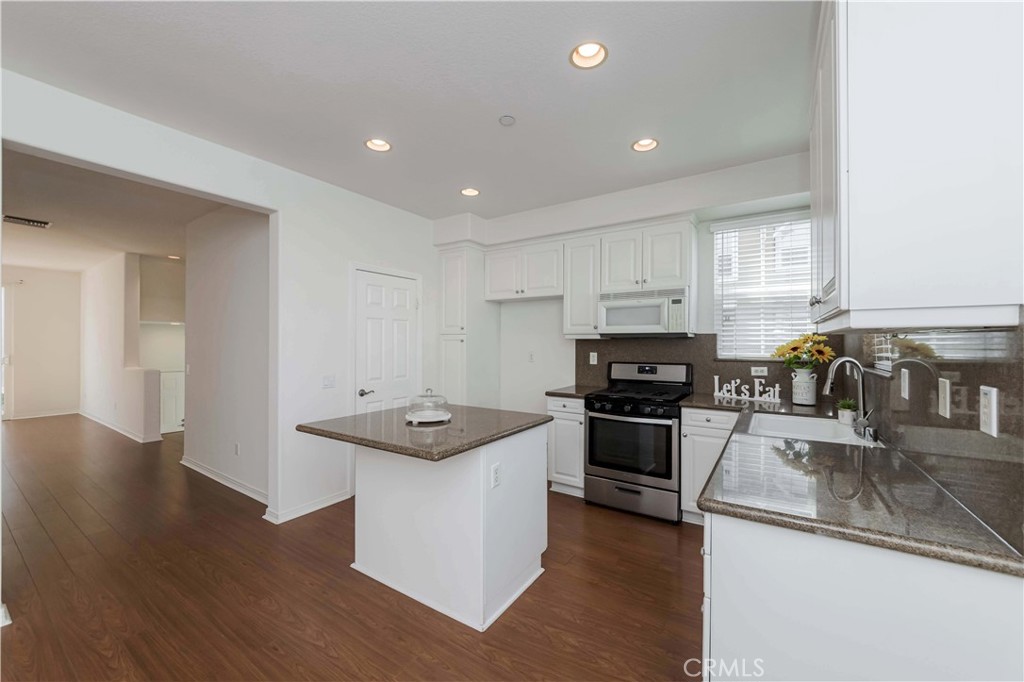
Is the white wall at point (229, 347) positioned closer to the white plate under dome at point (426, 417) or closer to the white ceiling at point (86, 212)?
the white ceiling at point (86, 212)

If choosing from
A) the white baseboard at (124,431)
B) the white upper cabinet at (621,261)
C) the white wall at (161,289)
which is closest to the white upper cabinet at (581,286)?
the white upper cabinet at (621,261)

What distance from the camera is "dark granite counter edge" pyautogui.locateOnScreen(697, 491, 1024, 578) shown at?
2.89ft

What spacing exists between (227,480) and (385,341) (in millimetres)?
2006

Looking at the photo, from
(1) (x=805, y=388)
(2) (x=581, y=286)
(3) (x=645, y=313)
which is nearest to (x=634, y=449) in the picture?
(3) (x=645, y=313)

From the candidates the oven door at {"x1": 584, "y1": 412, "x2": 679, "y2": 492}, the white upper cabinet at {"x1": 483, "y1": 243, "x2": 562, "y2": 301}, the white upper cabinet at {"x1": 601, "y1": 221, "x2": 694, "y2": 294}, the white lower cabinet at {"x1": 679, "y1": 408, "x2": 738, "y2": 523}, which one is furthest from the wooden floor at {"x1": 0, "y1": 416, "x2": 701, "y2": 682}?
the white upper cabinet at {"x1": 483, "y1": 243, "x2": 562, "y2": 301}

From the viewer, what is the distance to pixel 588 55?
1.87 m

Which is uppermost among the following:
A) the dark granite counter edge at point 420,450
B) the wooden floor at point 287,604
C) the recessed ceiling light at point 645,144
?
the recessed ceiling light at point 645,144

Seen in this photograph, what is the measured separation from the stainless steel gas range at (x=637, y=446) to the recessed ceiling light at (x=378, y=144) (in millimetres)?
2458

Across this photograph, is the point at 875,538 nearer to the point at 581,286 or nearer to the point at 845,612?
the point at 845,612

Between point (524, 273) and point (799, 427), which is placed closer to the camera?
point (799, 427)

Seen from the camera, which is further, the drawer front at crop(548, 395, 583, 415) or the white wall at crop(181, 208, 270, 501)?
the drawer front at crop(548, 395, 583, 415)

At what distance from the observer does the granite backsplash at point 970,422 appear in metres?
0.95

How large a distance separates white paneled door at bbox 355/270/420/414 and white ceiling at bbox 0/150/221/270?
1.70 m

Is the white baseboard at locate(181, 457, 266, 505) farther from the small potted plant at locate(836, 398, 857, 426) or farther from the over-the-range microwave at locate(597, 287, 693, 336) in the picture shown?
the small potted plant at locate(836, 398, 857, 426)
